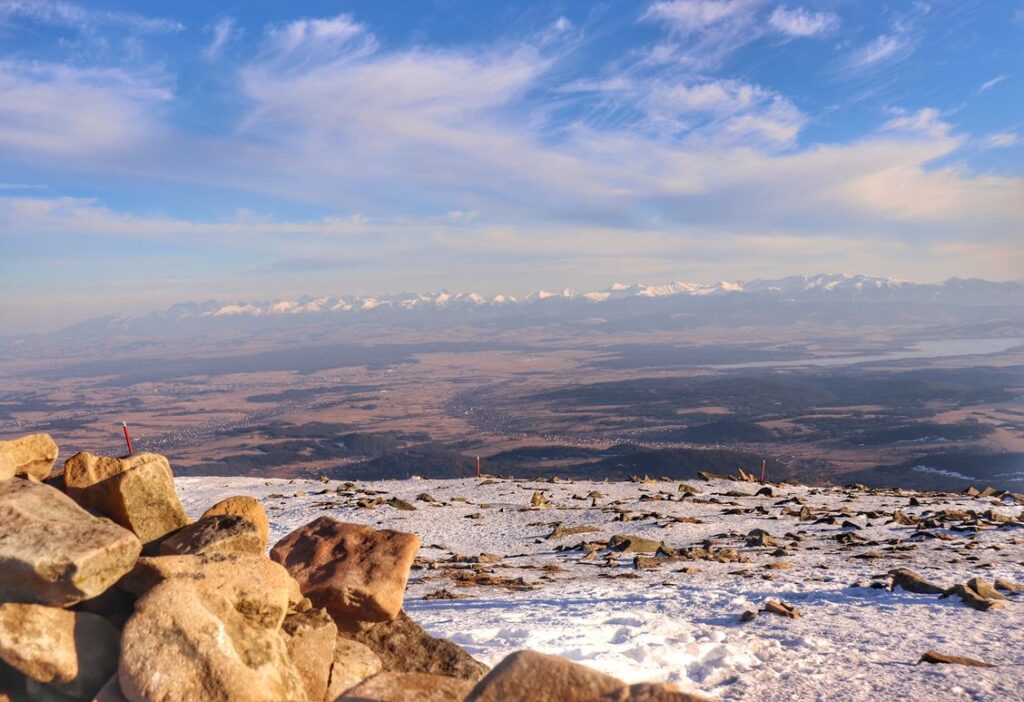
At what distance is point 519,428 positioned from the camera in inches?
6235

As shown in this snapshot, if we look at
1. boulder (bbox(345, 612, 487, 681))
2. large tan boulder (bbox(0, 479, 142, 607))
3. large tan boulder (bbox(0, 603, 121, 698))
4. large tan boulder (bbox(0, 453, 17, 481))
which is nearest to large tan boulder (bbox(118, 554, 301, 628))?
large tan boulder (bbox(0, 479, 142, 607))

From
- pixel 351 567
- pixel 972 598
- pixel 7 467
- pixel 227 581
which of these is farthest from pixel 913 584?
pixel 7 467

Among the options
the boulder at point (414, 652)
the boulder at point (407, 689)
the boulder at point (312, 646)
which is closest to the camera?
the boulder at point (407, 689)

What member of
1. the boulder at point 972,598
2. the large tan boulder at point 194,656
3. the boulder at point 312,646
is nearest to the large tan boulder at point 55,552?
the large tan boulder at point 194,656

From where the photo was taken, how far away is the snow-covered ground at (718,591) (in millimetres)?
8859

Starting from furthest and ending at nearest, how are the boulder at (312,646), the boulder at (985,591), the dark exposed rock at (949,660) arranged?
the boulder at (985,591)
the dark exposed rock at (949,660)
the boulder at (312,646)

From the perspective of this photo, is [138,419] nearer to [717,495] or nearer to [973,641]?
[717,495]

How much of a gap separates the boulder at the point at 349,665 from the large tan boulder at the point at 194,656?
0.84 meters

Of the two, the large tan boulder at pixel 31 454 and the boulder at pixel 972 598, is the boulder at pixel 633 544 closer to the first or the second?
the boulder at pixel 972 598

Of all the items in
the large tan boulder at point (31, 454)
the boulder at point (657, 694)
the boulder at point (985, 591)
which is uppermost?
the large tan boulder at point (31, 454)

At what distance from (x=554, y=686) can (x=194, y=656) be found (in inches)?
118

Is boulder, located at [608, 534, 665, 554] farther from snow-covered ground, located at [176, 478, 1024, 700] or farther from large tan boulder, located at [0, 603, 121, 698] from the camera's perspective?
large tan boulder, located at [0, 603, 121, 698]

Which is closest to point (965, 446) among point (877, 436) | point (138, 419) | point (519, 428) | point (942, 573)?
point (877, 436)

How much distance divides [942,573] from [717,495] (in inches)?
429
